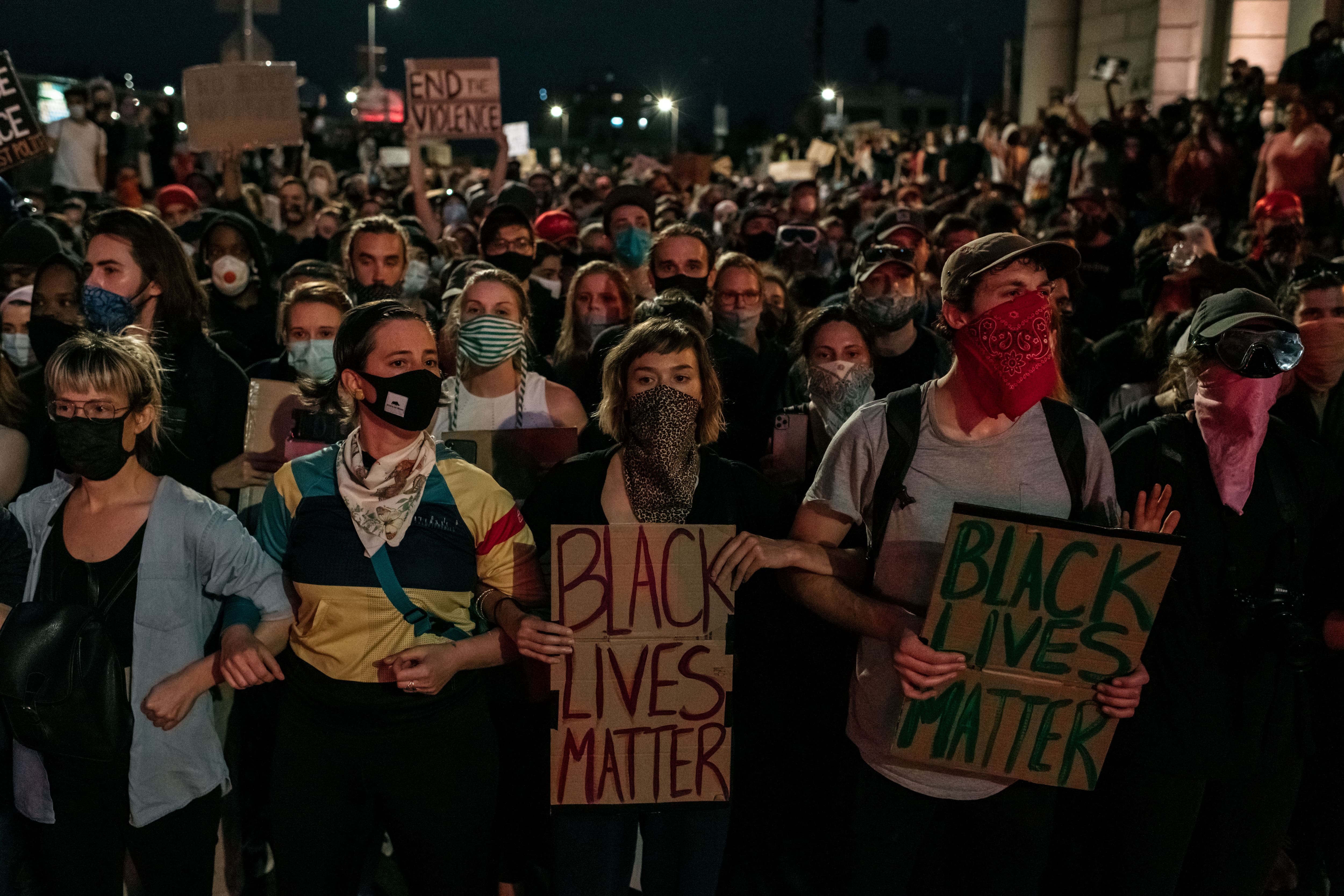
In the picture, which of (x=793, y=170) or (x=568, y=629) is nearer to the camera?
(x=568, y=629)

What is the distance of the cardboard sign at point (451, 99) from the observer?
10.3 metres

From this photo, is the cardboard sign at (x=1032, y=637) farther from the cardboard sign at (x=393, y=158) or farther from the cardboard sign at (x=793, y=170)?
the cardboard sign at (x=393, y=158)

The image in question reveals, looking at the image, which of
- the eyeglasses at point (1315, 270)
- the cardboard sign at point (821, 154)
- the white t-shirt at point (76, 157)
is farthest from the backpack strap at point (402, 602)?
the cardboard sign at point (821, 154)

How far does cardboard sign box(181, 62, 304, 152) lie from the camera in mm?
9609

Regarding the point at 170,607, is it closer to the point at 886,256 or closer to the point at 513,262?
the point at 886,256

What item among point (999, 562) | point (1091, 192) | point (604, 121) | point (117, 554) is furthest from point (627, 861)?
point (604, 121)

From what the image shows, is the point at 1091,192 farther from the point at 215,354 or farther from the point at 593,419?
the point at 215,354

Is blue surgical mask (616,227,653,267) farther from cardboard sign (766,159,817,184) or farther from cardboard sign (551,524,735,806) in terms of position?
cardboard sign (766,159,817,184)

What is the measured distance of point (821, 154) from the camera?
787 inches

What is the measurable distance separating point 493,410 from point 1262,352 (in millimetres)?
2547

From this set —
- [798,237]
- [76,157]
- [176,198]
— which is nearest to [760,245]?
[798,237]

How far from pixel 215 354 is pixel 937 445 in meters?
2.63

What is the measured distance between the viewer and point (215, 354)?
4262 mm

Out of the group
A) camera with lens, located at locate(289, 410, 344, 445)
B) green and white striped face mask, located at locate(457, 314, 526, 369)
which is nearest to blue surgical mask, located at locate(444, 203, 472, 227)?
green and white striped face mask, located at locate(457, 314, 526, 369)
